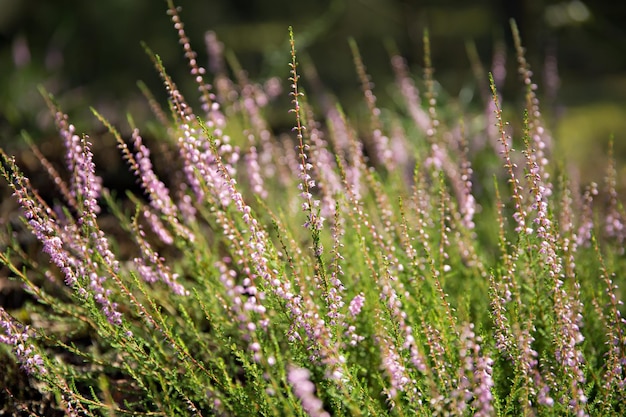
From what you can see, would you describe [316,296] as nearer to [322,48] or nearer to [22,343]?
[22,343]

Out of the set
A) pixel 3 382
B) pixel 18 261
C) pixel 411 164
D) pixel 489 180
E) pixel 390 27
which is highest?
pixel 390 27

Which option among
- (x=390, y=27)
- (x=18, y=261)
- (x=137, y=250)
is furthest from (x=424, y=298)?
(x=390, y=27)

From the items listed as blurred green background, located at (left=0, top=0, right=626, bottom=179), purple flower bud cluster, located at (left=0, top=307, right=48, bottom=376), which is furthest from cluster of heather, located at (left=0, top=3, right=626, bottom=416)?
blurred green background, located at (left=0, top=0, right=626, bottom=179)

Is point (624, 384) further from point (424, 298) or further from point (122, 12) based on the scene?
point (122, 12)

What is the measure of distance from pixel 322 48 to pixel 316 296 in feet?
32.8

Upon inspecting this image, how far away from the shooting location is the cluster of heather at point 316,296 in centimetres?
198

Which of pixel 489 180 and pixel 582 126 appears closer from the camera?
pixel 489 180

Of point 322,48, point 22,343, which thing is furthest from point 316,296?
point 322,48

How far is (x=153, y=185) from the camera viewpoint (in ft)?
8.55

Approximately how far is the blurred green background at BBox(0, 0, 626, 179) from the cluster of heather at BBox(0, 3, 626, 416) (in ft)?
6.44

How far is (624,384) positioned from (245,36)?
11.8 m

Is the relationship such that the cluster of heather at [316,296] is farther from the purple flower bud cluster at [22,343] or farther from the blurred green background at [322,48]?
the blurred green background at [322,48]

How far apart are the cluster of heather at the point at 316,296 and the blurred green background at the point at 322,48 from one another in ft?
6.44

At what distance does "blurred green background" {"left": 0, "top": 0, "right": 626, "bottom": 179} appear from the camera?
592cm
